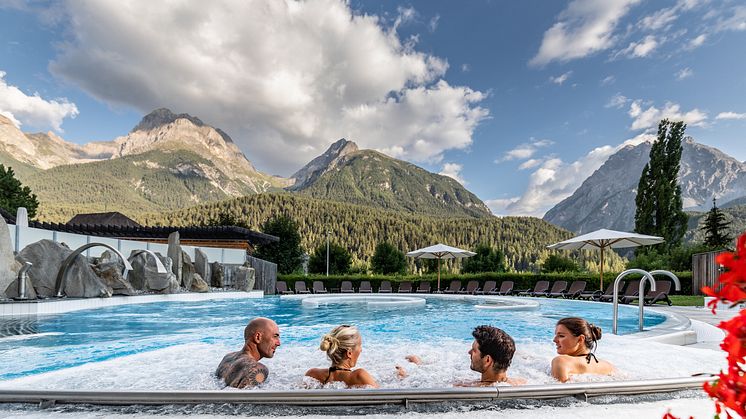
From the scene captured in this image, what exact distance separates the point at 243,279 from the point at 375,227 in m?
57.9

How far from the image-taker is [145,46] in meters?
58.8

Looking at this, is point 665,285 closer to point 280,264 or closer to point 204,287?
point 204,287

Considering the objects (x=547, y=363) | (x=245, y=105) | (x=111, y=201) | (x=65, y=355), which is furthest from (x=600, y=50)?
(x=245, y=105)

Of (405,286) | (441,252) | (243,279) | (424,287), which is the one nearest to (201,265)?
(243,279)

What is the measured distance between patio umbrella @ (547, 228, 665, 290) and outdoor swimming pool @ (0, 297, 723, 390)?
283cm

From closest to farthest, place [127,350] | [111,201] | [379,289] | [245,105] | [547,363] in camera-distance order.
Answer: [547,363] → [127,350] → [379,289] → [111,201] → [245,105]

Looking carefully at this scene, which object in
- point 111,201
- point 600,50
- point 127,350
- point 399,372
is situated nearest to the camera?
point 399,372

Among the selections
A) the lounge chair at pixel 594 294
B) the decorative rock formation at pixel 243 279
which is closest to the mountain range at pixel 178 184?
the decorative rock formation at pixel 243 279

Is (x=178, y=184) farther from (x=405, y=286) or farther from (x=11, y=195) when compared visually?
(x=405, y=286)

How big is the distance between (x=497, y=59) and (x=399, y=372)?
1406 inches

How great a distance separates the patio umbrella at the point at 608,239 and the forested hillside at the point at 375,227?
180 ft

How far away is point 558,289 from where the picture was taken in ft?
58.6

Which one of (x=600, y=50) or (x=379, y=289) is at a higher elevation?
(x=600, y=50)

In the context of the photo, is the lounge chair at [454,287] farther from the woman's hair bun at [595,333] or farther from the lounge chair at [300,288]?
the woman's hair bun at [595,333]
